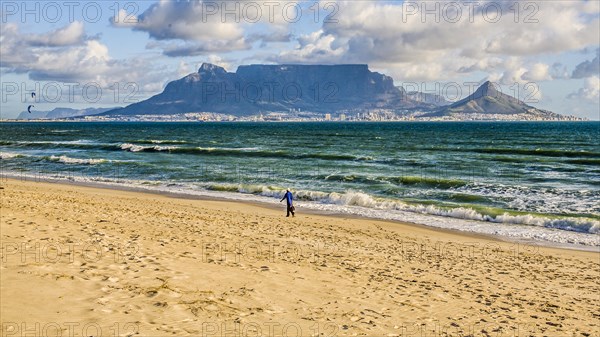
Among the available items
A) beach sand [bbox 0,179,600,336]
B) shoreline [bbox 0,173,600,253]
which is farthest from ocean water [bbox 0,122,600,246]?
beach sand [bbox 0,179,600,336]

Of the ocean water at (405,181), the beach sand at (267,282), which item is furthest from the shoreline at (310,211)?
the beach sand at (267,282)

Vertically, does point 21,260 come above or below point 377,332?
above

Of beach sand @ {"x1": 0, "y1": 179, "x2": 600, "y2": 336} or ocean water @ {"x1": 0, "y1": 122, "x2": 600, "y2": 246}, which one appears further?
ocean water @ {"x1": 0, "y1": 122, "x2": 600, "y2": 246}

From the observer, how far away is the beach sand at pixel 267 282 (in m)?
8.10

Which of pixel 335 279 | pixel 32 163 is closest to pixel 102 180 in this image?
pixel 32 163

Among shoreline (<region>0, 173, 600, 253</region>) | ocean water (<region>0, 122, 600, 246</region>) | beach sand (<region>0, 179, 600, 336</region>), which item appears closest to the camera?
beach sand (<region>0, 179, 600, 336</region>)

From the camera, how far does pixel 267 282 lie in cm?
1038

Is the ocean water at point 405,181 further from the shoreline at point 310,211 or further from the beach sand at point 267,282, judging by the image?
the beach sand at point 267,282

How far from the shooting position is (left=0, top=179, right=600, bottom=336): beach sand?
8.10 metres

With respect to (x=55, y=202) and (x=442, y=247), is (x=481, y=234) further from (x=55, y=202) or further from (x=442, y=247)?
(x=55, y=202)

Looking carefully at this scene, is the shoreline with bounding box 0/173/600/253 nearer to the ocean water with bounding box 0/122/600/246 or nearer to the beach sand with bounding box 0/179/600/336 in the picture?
the ocean water with bounding box 0/122/600/246

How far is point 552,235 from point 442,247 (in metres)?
5.94

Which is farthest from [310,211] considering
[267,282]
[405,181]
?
[267,282]

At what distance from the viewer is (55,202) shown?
2017 centimetres
